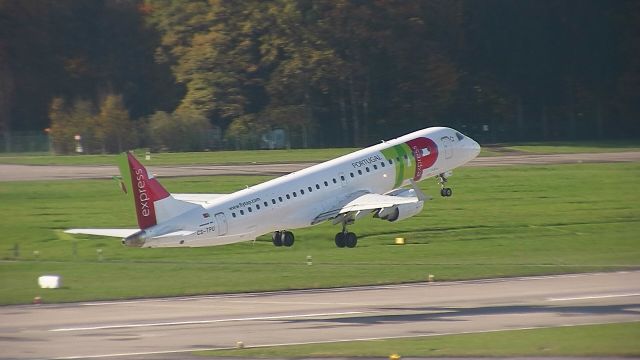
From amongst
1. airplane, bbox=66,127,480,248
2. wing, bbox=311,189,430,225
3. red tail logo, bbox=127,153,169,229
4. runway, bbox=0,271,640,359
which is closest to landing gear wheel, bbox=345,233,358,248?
airplane, bbox=66,127,480,248

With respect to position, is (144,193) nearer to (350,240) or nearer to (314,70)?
(350,240)

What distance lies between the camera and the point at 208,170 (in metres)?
100

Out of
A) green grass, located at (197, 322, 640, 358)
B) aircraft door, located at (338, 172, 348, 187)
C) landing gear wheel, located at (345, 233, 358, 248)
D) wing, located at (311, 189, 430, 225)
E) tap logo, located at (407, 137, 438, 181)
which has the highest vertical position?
tap logo, located at (407, 137, 438, 181)

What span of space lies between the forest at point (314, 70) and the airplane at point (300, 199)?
181ft

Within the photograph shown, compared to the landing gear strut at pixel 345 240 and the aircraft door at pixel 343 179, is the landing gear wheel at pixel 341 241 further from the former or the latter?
the aircraft door at pixel 343 179

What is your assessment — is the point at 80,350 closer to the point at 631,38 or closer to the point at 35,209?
the point at 35,209

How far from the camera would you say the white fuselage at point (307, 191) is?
57.4 metres

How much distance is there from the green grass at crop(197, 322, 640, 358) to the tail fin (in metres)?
13.5

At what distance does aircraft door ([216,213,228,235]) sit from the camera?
57875 mm

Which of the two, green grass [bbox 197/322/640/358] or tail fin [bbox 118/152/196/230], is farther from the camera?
tail fin [bbox 118/152/196/230]

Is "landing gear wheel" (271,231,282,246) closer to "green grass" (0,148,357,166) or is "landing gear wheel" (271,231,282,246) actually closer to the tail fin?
the tail fin

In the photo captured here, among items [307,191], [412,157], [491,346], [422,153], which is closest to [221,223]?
[307,191]

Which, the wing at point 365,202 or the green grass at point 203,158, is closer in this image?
the wing at point 365,202

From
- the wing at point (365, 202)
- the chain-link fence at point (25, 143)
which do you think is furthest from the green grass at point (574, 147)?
the wing at point (365, 202)
